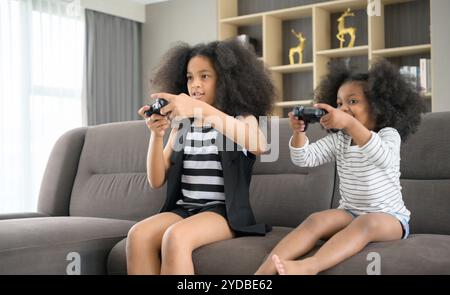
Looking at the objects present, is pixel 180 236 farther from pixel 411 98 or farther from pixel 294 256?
pixel 411 98

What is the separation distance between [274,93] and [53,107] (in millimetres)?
3295

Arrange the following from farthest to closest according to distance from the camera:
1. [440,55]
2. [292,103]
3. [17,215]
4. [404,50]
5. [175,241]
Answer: [292,103]
[404,50]
[440,55]
[17,215]
[175,241]

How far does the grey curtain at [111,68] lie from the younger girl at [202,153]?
10.6ft

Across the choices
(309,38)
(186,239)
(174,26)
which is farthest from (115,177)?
(174,26)

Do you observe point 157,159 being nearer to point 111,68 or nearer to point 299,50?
point 299,50

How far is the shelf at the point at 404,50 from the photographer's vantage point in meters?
4.15

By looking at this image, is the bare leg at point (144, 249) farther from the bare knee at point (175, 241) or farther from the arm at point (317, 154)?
the arm at point (317, 154)

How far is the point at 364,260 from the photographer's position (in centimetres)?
147

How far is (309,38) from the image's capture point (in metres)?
4.84

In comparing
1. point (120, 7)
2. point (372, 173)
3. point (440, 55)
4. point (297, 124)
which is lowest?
point (372, 173)

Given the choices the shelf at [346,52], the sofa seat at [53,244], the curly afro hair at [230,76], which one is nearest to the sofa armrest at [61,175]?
the sofa seat at [53,244]

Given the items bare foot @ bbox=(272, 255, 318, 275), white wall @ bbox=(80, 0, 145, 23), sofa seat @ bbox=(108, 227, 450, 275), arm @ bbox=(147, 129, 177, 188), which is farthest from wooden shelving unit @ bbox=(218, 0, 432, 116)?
bare foot @ bbox=(272, 255, 318, 275)

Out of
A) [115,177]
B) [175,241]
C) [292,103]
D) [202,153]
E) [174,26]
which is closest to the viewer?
[175,241]

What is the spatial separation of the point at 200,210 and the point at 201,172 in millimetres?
131
